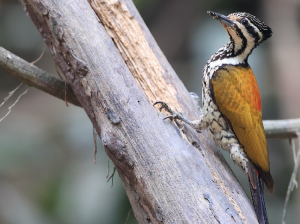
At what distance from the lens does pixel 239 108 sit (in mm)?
2328

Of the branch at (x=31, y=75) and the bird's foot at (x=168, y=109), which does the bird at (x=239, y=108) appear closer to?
the bird's foot at (x=168, y=109)

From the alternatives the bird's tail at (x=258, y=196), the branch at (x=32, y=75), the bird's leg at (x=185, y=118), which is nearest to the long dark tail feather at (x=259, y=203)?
the bird's tail at (x=258, y=196)

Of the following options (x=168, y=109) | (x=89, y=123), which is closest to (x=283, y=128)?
(x=168, y=109)

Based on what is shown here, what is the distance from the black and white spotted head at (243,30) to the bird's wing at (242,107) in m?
0.19

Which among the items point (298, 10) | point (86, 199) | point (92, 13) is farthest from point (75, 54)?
point (298, 10)

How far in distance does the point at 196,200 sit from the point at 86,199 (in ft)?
8.99

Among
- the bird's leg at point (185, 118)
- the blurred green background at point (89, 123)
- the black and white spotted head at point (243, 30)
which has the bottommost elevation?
the blurred green background at point (89, 123)

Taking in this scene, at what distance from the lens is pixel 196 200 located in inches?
67.1

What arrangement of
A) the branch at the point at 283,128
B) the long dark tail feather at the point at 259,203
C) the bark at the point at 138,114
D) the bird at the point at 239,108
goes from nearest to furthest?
the bark at the point at 138,114 < the long dark tail feather at the point at 259,203 < the bird at the point at 239,108 < the branch at the point at 283,128

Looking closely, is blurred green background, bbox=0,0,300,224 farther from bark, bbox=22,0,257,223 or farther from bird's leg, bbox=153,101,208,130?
bark, bbox=22,0,257,223

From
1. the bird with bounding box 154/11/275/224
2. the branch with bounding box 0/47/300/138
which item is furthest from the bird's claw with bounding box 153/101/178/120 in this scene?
the branch with bounding box 0/47/300/138

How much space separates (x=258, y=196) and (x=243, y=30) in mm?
1201

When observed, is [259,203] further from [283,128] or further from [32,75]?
[32,75]

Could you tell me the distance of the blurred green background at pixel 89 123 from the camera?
13.8 feet
